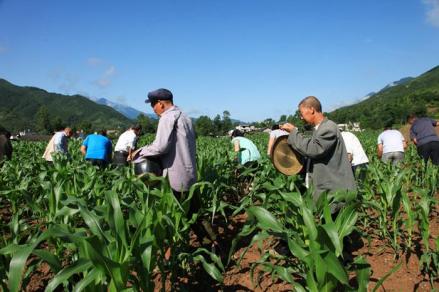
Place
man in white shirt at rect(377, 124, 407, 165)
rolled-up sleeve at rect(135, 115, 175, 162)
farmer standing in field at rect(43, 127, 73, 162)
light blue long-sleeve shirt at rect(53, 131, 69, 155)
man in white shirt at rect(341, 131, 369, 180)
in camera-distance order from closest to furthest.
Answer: rolled-up sleeve at rect(135, 115, 175, 162) → man in white shirt at rect(341, 131, 369, 180) → man in white shirt at rect(377, 124, 407, 165) → farmer standing in field at rect(43, 127, 73, 162) → light blue long-sleeve shirt at rect(53, 131, 69, 155)

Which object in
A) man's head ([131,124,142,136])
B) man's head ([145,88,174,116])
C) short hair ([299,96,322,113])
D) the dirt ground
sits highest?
man's head ([145,88,174,116])

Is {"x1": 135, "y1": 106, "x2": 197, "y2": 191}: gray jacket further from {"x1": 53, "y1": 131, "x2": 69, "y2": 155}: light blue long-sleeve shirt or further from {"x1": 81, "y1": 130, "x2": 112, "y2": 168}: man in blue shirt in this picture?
{"x1": 53, "y1": 131, "x2": 69, "y2": 155}: light blue long-sleeve shirt

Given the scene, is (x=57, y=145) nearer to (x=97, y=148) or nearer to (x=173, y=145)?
(x=97, y=148)

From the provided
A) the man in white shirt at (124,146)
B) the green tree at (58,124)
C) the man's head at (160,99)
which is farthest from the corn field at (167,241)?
the green tree at (58,124)

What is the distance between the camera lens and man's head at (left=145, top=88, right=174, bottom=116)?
3.44m

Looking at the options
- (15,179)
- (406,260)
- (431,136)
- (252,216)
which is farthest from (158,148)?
(431,136)

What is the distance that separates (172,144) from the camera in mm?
3400

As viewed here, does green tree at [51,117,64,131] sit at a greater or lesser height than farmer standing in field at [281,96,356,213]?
greater

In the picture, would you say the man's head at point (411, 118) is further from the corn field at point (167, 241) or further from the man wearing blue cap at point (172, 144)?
the man wearing blue cap at point (172, 144)

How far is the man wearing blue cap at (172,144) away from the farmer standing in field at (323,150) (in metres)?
1.02

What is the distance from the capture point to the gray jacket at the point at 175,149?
10.9ft

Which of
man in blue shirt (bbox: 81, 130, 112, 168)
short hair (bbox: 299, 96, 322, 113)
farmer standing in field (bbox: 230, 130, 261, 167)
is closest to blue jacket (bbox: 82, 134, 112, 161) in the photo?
man in blue shirt (bbox: 81, 130, 112, 168)

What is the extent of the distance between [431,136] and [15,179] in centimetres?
731

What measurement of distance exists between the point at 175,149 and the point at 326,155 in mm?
1406
